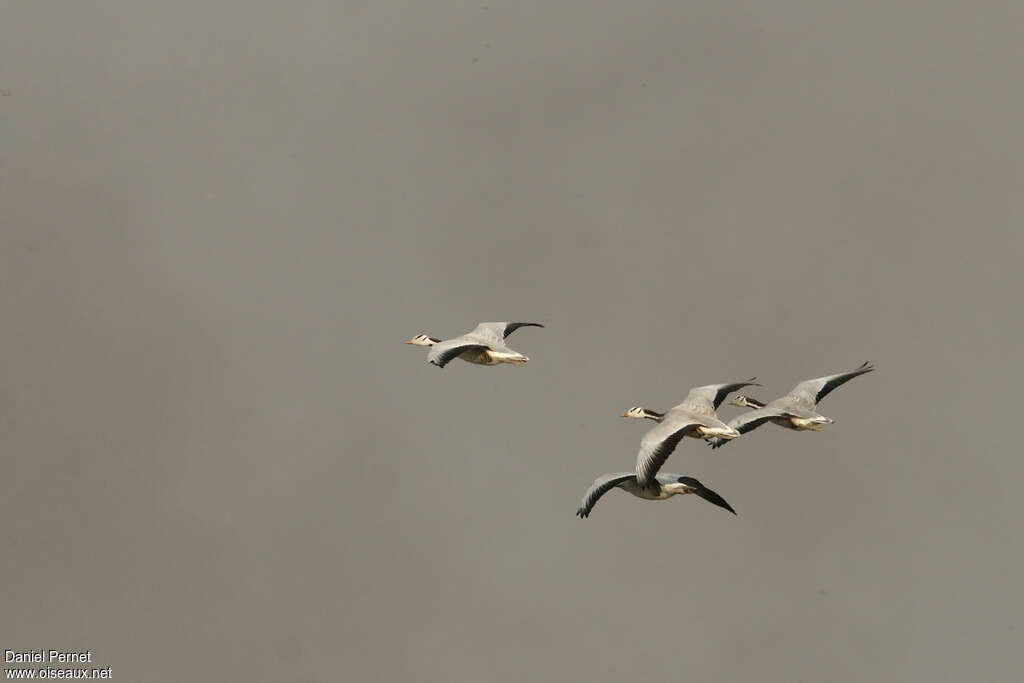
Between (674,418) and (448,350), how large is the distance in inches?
177

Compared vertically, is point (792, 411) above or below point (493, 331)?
below

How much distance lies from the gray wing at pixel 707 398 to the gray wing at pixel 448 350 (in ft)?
13.9

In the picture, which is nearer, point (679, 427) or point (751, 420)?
point (679, 427)

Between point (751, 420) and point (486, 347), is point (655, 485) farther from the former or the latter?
point (486, 347)

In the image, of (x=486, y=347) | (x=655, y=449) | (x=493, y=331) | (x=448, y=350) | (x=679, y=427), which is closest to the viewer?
(x=655, y=449)

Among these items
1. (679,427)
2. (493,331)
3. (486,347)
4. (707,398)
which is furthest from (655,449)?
(493,331)

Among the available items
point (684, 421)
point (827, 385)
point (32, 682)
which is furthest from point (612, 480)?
point (32, 682)

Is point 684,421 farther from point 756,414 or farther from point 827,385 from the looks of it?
point 827,385

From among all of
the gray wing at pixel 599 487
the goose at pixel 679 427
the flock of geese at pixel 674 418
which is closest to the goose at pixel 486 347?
the flock of geese at pixel 674 418

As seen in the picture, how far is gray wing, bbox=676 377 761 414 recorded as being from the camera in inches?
1123

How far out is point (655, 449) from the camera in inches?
1014

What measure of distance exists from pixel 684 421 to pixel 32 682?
104ft

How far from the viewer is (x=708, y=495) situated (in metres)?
27.8

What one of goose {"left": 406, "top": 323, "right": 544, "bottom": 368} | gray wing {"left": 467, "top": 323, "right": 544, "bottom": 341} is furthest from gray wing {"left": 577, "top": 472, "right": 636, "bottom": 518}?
gray wing {"left": 467, "top": 323, "right": 544, "bottom": 341}
